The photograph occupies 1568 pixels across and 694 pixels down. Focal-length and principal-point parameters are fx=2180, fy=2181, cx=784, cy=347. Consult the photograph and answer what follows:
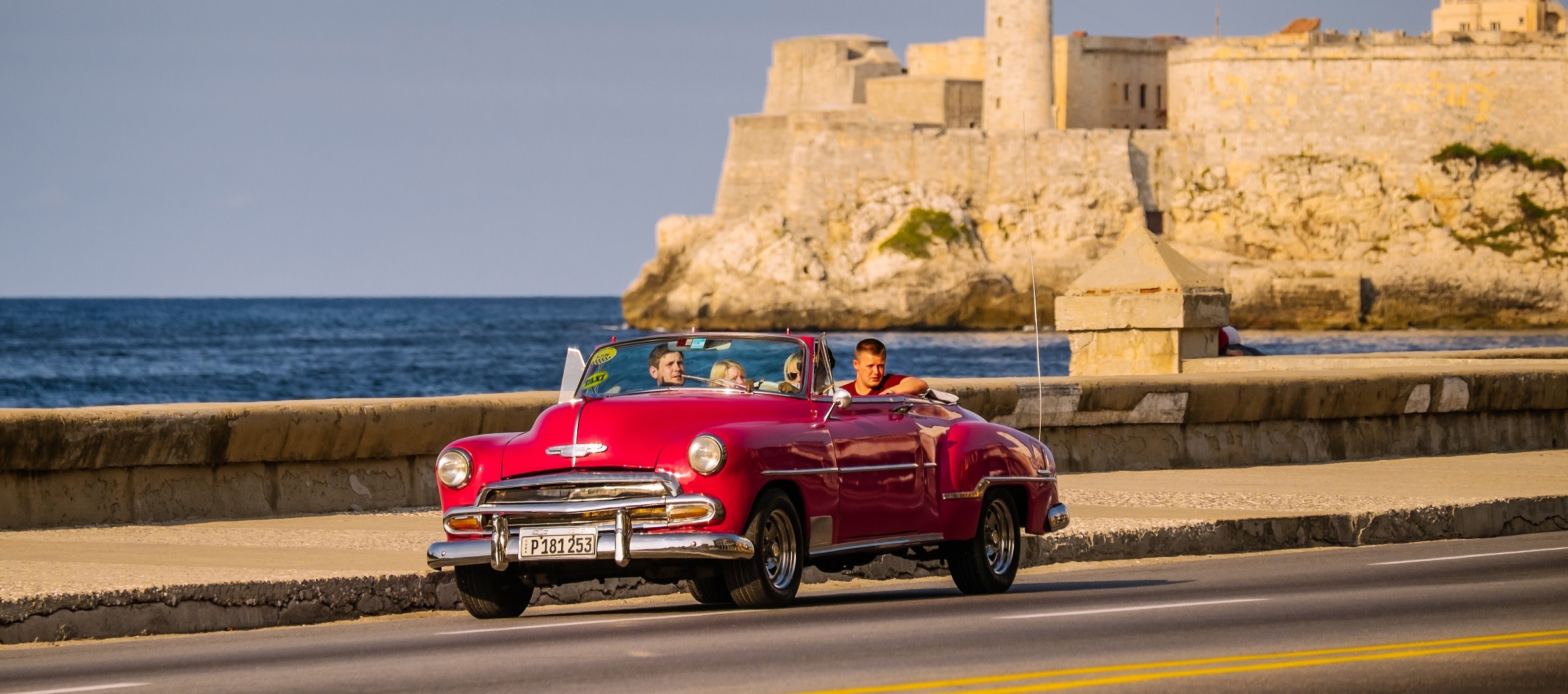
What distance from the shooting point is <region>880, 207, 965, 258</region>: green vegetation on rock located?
96312mm

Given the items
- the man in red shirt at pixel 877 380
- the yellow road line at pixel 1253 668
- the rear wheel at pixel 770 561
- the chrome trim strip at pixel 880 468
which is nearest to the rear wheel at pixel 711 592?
the rear wheel at pixel 770 561

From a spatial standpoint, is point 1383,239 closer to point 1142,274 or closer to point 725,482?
point 1142,274

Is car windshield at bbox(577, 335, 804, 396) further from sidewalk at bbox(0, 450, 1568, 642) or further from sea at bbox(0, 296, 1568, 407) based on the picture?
sea at bbox(0, 296, 1568, 407)

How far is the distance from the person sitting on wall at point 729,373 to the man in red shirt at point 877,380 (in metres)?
0.96

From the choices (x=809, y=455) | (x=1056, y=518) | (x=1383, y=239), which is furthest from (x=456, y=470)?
(x=1383, y=239)

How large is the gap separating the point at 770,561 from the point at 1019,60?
87.4 m

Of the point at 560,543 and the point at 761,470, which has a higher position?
the point at 761,470

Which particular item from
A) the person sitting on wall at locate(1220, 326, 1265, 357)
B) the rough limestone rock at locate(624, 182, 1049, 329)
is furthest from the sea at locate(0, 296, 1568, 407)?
the person sitting on wall at locate(1220, 326, 1265, 357)

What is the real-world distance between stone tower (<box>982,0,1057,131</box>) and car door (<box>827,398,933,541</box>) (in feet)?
279

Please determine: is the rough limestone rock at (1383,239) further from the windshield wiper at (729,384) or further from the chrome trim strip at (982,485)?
the windshield wiper at (729,384)

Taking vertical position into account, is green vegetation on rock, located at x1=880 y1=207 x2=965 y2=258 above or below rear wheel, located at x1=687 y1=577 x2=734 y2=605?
above

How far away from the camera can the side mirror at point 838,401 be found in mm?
10742

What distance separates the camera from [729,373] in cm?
1096

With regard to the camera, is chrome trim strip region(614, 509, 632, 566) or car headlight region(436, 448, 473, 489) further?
car headlight region(436, 448, 473, 489)
